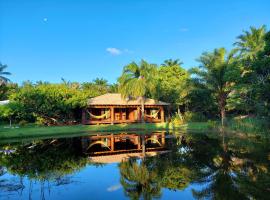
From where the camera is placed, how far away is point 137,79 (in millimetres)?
26609

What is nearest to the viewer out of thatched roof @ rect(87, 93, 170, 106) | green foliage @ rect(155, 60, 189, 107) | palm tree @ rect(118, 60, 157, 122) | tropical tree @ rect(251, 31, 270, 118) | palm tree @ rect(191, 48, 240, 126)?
tropical tree @ rect(251, 31, 270, 118)

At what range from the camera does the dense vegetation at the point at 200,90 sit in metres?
18.5

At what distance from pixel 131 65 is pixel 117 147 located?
14.7 metres

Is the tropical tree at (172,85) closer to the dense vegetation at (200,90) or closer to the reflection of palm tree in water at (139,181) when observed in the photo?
the dense vegetation at (200,90)

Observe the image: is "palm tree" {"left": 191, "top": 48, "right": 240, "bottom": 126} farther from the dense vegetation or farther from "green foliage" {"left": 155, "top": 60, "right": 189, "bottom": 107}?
"green foliage" {"left": 155, "top": 60, "right": 189, "bottom": 107}

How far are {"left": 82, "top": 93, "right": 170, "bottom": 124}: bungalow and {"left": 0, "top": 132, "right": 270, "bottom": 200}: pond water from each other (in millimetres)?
14487

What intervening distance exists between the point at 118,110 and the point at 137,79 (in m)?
5.83

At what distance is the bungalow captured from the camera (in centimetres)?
2655

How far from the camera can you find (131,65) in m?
26.8


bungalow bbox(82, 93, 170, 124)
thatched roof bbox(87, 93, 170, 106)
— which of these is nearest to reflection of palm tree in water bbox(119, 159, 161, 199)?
bungalow bbox(82, 93, 170, 124)

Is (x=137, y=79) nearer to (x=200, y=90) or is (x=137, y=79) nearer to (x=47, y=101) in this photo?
(x=200, y=90)

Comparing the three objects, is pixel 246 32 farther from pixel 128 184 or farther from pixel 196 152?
pixel 128 184

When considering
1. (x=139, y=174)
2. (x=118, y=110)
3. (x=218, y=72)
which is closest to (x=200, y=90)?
(x=218, y=72)

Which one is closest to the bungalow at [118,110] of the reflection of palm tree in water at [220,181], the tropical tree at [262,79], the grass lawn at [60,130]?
the grass lawn at [60,130]
